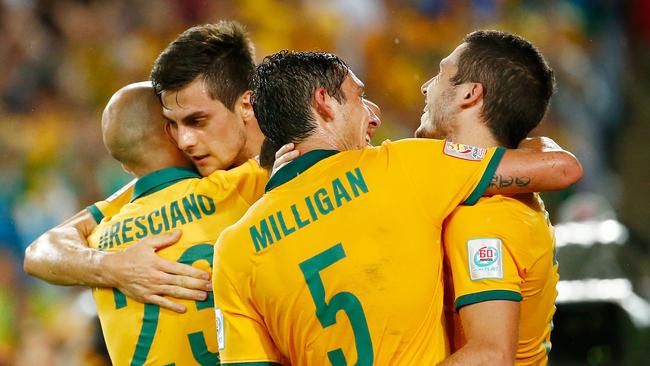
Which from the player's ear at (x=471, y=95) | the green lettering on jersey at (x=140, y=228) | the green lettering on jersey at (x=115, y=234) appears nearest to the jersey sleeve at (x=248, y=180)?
the green lettering on jersey at (x=140, y=228)

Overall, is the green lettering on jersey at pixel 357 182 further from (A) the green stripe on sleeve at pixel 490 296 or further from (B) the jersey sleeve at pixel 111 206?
(B) the jersey sleeve at pixel 111 206

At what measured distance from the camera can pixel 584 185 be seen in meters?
10.0

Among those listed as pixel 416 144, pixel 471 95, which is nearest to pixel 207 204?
pixel 416 144

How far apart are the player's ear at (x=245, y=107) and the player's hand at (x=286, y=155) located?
743mm

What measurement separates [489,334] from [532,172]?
1.75 feet

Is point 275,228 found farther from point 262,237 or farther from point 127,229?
point 127,229

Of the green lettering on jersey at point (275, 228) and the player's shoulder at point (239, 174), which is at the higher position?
the player's shoulder at point (239, 174)

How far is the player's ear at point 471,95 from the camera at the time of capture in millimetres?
3363

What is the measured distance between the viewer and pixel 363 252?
305 cm

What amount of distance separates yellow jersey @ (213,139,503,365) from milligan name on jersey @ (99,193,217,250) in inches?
23.3

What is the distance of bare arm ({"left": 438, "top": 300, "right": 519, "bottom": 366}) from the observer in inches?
116

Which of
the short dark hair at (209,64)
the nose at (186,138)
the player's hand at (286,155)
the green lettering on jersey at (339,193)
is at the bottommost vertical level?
the green lettering on jersey at (339,193)

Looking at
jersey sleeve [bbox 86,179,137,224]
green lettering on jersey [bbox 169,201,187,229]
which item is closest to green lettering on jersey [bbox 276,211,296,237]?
green lettering on jersey [bbox 169,201,187,229]

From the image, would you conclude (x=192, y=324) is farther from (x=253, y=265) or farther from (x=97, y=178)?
(x=97, y=178)
